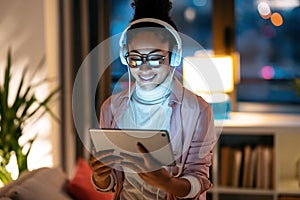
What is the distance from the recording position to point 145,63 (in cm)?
152

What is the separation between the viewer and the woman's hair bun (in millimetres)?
1540

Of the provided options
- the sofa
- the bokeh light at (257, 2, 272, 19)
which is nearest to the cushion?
the sofa

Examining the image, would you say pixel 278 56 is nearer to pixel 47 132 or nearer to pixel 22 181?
pixel 47 132

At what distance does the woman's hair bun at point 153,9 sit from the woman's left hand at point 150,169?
363 millimetres

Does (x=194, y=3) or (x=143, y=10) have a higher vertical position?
(x=194, y=3)

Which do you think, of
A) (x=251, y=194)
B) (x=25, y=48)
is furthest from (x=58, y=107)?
(x=251, y=194)

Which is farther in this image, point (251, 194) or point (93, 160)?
point (251, 194)

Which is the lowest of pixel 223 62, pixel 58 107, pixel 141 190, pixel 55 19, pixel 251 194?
pixel 251 194

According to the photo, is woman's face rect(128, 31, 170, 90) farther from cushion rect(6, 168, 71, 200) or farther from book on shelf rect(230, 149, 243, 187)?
book on shelf rect(230, 149, 243, 187)

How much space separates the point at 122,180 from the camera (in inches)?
60.7

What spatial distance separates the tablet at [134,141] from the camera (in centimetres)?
146

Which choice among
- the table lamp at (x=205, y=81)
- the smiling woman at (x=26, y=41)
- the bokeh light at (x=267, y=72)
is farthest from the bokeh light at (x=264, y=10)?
the table lamp at (x=205, y=81)

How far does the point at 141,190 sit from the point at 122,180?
0.21 ft

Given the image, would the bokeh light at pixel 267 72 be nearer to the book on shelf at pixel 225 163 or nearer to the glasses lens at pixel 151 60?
the book on shelf at pixel 225 163
